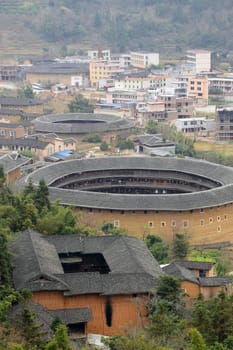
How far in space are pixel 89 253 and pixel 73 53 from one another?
215 feet

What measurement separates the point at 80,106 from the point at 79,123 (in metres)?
7.67

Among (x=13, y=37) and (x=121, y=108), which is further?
(x=13, y=37)

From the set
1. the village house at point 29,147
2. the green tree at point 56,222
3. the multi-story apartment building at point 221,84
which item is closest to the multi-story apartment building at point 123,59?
the multi-story apartment building at point 221,84

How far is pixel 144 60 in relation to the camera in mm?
79375

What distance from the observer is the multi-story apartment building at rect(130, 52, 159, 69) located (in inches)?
3123

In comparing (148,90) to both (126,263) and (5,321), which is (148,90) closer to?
(126,263)

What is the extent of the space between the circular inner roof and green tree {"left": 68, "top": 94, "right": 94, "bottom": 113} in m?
4.06

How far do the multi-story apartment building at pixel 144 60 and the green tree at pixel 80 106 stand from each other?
16.4 metres

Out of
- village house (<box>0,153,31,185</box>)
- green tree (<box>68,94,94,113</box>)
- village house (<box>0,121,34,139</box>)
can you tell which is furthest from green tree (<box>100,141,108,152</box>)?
green tree (<box>68,94,94,113</box>)

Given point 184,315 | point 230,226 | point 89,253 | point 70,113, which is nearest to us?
point 184,315

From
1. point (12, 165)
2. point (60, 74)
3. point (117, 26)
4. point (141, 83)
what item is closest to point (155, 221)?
point (12, 165)

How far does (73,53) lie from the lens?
87812 mm

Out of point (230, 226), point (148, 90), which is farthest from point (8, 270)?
point (148, 90)

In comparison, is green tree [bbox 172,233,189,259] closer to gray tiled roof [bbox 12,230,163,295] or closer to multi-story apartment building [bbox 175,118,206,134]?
gray tiled roof [bbox 12,230,163,295]
